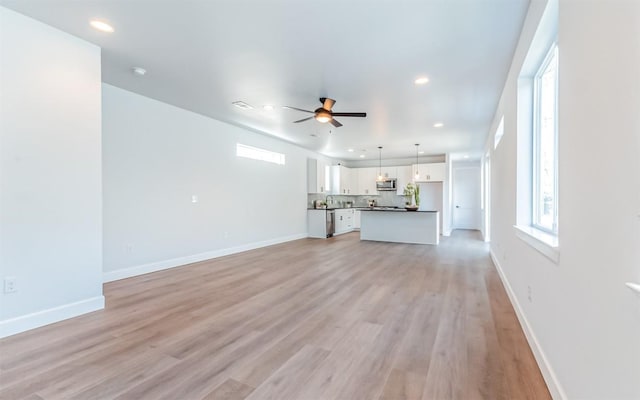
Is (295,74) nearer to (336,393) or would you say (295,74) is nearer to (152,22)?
(152,22)

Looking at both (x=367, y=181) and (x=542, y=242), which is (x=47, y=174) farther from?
(x=367, y=181)

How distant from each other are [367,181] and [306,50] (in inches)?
330

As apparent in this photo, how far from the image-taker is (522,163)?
2.94 meters

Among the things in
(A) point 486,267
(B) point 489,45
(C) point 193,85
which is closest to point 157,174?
(C) point 193,85

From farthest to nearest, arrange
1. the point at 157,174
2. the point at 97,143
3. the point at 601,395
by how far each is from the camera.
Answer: the point at 157,174, the point at 97,143, the point at 601,395

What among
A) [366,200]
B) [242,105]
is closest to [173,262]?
[242,105]

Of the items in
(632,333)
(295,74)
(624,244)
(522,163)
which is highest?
(295,74)

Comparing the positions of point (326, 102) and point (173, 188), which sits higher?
point (326, 102)

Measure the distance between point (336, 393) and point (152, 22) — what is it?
3363 millimetres

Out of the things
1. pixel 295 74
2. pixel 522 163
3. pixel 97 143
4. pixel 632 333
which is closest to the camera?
pixel 632 333

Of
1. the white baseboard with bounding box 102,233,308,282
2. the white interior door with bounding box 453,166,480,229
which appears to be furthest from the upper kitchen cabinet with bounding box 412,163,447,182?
the white baseboard with bounding box 102,233,308,282

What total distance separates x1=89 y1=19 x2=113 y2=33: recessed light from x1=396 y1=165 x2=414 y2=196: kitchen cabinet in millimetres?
9143

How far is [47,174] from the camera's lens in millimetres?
2812

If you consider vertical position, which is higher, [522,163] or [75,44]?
[75,44]
